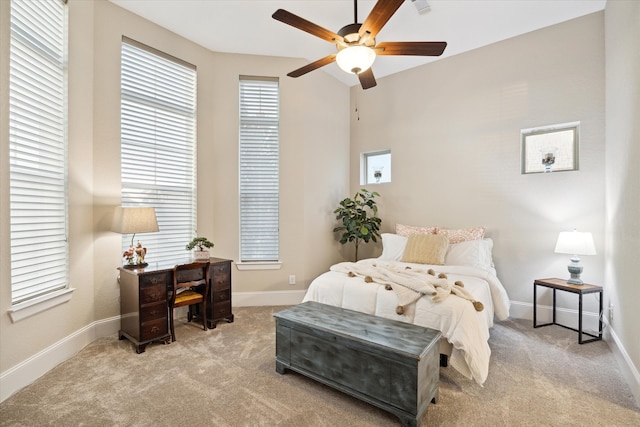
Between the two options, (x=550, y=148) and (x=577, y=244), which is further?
(x=550, y=148)

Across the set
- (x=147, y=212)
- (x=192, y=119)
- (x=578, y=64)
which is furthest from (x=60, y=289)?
(x=578, y=64)

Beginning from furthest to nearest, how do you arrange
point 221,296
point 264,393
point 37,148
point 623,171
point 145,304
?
point 221,296 → point 145,304 → point 623,171 → point 37,148 → point 264,393

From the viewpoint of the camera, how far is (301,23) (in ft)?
7.08

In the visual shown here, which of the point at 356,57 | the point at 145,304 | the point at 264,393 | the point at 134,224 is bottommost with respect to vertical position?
the point at 264,393

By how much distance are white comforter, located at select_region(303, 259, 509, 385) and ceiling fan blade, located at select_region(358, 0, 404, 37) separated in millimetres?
2045

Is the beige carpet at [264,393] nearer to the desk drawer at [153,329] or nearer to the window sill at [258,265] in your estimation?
the desk drawer at [153,329]

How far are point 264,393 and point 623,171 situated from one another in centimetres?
340

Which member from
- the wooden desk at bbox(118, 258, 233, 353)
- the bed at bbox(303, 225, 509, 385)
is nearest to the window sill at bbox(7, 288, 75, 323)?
the wooden desk at bbox(118, 258, 233, 353)

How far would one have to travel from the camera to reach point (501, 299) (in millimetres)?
2881

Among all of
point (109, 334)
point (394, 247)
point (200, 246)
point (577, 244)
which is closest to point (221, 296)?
point (200, 246)

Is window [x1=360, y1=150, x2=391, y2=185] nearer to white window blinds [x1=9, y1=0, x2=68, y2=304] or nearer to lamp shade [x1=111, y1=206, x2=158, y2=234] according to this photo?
lamp shade [x1=111, y1=206, x2=158, y2=234]

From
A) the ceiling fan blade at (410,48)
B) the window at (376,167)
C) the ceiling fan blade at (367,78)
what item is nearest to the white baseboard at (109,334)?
the window at (376,167)

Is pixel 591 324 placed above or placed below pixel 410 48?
below

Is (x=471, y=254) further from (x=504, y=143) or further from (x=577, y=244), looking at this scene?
(x=504, y=143)
